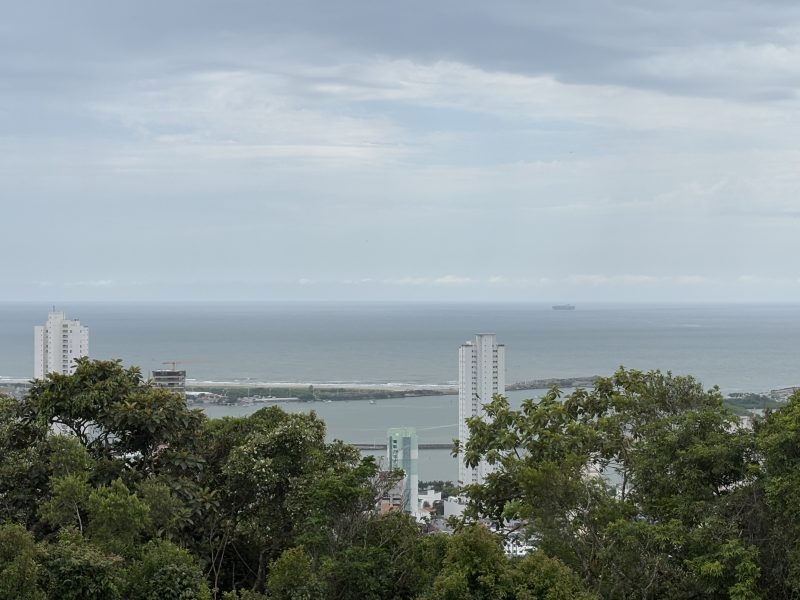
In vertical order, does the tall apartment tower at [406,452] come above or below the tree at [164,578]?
below

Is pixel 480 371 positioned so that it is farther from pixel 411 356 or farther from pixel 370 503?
pixel 411 356

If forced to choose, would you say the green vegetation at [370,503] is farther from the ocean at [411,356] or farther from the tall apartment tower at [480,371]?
the ocean at [411,356]

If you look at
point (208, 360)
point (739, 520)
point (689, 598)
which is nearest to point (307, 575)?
point (689, 598)

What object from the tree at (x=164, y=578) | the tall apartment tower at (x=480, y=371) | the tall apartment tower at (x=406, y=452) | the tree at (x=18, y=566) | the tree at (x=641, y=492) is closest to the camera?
the tree at (x=18, y=566)

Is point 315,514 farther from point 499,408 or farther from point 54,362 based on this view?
point 54,362

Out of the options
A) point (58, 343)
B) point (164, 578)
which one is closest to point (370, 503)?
point (164, 578)

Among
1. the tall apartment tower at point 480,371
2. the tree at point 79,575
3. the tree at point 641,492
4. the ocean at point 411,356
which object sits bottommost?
the ocean at point 411,356

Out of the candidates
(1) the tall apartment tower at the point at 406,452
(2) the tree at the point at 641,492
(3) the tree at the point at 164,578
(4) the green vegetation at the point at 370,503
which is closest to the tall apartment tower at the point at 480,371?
(1) the tall apartment tower at the point at 406,452
